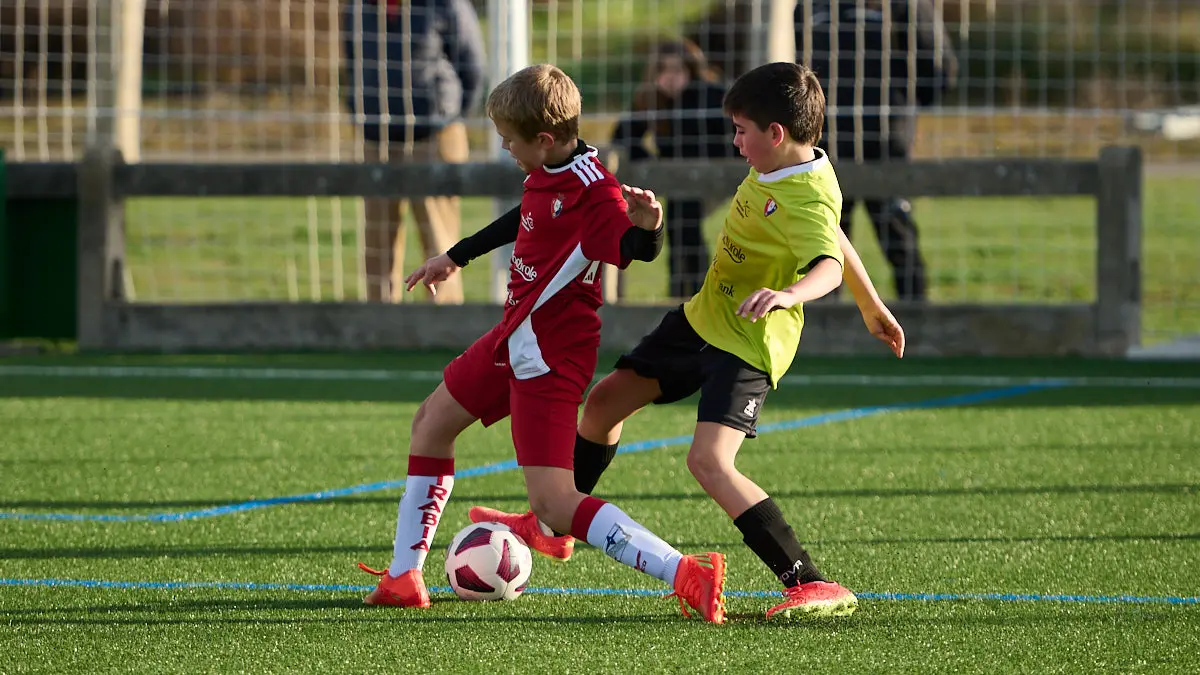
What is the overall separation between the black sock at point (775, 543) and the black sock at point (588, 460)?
570 mm

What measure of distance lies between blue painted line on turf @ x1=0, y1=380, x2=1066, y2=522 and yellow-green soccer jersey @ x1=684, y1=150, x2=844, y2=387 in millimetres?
1707

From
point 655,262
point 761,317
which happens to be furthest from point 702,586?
point 655,262

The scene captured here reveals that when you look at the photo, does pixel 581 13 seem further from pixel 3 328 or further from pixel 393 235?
pixel 3 328

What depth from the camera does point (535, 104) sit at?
12.1 ft

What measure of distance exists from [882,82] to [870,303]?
5741mm

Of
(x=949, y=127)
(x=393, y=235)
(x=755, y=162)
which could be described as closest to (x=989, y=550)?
(x=755, y=162)

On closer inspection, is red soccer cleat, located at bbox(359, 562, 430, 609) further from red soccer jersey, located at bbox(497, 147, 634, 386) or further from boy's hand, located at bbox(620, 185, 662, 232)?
boy's hand, located at bbox(620, 185, 662, 232)

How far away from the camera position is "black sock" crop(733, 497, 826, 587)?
3.75 metres

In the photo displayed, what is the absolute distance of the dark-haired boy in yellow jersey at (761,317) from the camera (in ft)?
12.3

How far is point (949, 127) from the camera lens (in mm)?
14820

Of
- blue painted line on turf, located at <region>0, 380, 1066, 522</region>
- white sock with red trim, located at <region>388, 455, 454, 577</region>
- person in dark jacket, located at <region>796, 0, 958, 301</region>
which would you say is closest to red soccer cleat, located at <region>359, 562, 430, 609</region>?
white sock with red trim, located at <region>388, 455, 454, 577</region>

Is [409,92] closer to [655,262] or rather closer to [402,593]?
[655,262]

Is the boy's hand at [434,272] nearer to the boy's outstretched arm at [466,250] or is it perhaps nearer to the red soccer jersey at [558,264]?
the boy's outstretched arm at [466,250]

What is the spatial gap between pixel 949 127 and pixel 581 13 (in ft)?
13.7
